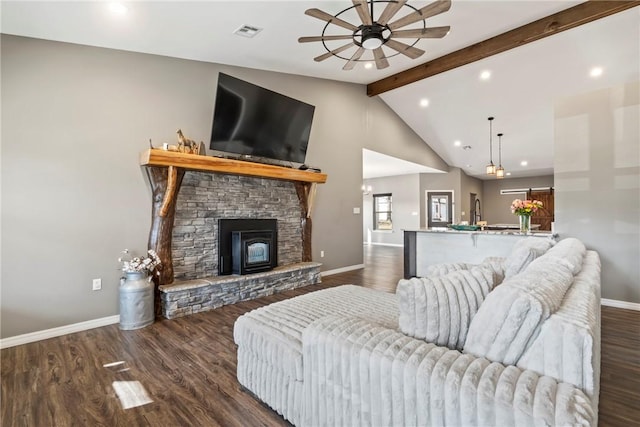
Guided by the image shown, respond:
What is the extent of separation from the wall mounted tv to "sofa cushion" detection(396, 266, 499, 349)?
10.9 feet

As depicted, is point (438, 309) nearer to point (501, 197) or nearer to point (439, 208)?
point (439, 208)

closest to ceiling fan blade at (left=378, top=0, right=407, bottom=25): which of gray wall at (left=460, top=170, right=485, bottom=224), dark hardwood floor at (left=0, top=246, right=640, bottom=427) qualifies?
dark hardwood floor at (left=0, top=246, right=640, bottom=427)

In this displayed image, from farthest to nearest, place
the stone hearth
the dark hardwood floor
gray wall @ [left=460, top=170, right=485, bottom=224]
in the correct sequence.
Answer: gray wall @ [left=460, top=170, right=485, bottom=224] → the stone hearth → the dark hardwood floor

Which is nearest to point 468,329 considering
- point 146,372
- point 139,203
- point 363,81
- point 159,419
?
point 159,419

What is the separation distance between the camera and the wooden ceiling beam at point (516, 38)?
380cm

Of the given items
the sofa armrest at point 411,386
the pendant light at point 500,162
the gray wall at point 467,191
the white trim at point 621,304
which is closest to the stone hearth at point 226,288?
the sofa armrest at point 411,386

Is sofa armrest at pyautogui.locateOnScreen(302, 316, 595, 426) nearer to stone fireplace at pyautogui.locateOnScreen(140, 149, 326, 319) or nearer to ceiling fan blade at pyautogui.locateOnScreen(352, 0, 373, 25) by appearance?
ceiling fan blade at pyautogui.locateOnScreen(352, 0, 373, 25)

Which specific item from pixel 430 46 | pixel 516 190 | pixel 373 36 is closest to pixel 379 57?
pixel 373 36

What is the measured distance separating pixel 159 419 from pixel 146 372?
2.13 feet

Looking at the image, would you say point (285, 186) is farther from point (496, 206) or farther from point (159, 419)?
point (496, 206)

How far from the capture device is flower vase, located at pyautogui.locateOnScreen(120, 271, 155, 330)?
3.28m

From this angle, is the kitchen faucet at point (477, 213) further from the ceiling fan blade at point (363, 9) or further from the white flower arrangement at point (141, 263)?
the white flower arrangement at point (141, 263)

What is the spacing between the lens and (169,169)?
3.60 m

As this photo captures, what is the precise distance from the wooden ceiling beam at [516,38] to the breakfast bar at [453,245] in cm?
268
